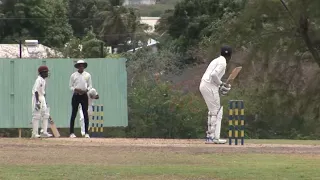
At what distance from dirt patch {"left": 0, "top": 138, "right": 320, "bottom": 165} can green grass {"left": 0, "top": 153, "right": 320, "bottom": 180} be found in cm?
71

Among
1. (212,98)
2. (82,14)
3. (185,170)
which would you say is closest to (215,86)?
(212,98)

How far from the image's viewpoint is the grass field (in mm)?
10141

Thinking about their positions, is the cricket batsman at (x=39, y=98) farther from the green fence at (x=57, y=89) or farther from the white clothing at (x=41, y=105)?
the green fence at (x=57, y=89)

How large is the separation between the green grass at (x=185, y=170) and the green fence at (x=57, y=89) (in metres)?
10.5

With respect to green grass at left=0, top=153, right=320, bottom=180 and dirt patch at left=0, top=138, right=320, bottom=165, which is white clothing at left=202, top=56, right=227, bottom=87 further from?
green grass at left=0, top=153, right=320, bottom=180

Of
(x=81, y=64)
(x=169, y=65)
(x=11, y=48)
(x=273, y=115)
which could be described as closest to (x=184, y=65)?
(x=169, y=65)

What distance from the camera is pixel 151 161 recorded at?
39.7 feet

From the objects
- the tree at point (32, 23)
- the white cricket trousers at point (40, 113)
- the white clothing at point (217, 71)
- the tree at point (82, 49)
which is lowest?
the white cricket trousers at point (40, 113)

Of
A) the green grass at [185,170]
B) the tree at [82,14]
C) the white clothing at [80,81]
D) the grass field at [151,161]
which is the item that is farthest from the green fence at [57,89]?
the tree at [82,14]

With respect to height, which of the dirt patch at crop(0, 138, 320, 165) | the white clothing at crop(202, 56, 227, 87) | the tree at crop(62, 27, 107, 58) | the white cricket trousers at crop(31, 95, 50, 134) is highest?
the tree at crop(62, 27, 107, 58)

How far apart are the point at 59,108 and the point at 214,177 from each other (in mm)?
13185

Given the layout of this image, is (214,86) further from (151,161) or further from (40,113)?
(40,113)

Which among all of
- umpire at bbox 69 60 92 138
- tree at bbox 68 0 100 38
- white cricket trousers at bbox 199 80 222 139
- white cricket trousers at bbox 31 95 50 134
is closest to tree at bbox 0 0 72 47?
tree at bbox 68 0 100 38

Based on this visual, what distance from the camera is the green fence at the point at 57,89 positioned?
22.4 metres
